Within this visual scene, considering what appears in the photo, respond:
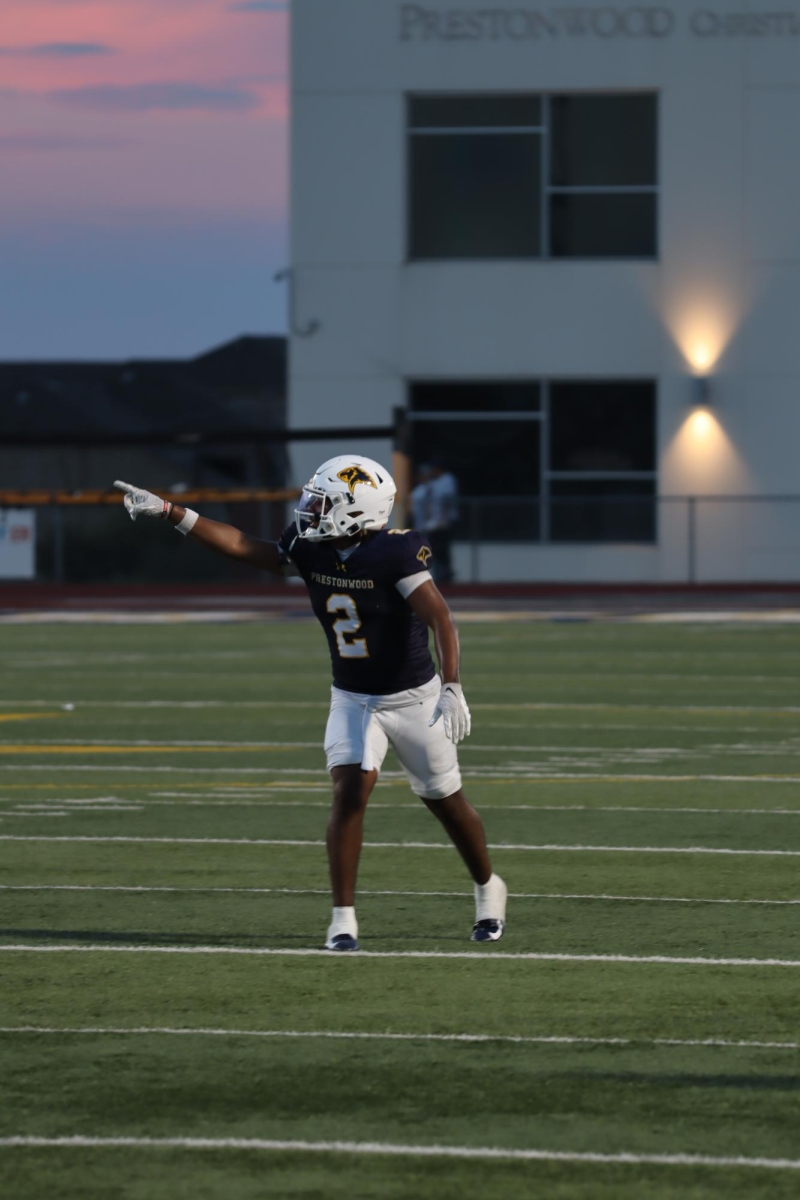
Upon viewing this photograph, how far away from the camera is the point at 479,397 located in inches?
1335

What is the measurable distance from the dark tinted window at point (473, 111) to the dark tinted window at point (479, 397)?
406cm

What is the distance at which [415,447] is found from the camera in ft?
112

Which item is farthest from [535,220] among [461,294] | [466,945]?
[466,945]

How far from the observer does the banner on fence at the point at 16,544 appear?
32.6 metres

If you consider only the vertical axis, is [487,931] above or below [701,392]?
below

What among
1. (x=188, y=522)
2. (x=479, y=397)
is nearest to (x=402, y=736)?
(x=188, y=522)

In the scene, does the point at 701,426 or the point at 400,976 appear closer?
the point at 400,976

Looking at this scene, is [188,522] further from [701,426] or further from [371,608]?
[701,426]

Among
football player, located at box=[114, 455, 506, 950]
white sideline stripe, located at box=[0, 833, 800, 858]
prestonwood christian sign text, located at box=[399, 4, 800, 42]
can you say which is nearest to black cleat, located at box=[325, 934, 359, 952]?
football player, located at box=[114, 455, 506, 950]

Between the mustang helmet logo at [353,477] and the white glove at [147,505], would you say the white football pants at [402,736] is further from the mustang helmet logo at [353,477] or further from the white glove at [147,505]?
the white glove at [147,505]

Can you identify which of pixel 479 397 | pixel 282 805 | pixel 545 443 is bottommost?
pixel 282 805

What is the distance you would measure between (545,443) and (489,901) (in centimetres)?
2642

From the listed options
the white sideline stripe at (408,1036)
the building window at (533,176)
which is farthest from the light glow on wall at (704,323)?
the white sideline stripe at (408,1036)

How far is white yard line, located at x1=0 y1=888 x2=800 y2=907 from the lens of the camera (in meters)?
8.48
